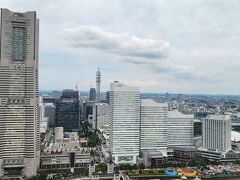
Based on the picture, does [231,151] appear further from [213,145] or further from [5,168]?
[5,168]

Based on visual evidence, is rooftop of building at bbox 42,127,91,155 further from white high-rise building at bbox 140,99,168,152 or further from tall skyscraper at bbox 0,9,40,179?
white high-rise building at bbox 140,99,168,152

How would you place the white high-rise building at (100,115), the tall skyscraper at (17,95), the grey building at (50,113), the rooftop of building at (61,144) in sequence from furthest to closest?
the grey building at (50,113), the white high-rise building at (100,115), the rooftop of building at (61,144), the tall skyscraper at (17,95)

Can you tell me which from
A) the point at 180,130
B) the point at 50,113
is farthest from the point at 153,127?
the point at 50,113

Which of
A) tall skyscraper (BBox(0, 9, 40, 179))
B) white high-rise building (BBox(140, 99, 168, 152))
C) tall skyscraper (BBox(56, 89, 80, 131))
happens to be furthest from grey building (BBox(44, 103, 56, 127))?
tall skyscraper (BBox(0, 9, 40, 179))

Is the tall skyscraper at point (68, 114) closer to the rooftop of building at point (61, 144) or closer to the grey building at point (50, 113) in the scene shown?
the rooftop of building at point (61, 144)

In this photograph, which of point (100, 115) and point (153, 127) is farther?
point (100, 115)

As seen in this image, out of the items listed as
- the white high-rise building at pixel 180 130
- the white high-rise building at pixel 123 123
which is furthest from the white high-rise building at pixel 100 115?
the white high-rise building at pixel 123 123

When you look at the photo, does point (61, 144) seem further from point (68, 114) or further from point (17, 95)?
point (68, 114)
